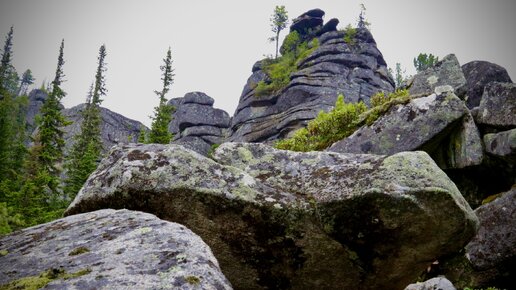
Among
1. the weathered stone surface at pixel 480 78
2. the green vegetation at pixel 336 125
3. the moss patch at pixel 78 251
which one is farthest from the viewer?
the weathered stone surface at pixel 480 78

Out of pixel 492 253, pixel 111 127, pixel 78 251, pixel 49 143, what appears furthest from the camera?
pixel 111 127

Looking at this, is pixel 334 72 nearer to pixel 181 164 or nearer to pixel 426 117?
pixel 426 117

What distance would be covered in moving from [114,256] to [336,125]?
1173cm

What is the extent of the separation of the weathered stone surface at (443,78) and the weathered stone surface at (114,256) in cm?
1549

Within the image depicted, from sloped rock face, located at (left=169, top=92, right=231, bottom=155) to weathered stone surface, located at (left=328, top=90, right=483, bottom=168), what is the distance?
55210 millimetres

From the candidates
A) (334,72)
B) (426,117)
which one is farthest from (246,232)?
(334,72)

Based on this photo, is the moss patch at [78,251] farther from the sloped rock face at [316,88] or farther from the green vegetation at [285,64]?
the green vegetation at [285,64]

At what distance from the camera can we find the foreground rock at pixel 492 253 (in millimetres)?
11156

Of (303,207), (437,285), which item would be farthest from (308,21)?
(303,207)

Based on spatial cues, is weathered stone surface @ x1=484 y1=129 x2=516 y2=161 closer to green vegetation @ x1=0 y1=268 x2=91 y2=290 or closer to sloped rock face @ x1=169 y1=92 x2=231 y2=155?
green vegetation @ x1=0 y1=268 x2=91 y2=290

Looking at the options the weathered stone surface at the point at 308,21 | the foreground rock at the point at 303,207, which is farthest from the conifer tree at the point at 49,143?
the weathered stone surface at the point at 308,21

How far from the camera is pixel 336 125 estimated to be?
14164 mm

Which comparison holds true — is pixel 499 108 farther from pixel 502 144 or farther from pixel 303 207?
pixel 303 207

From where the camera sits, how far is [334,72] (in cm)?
5588
